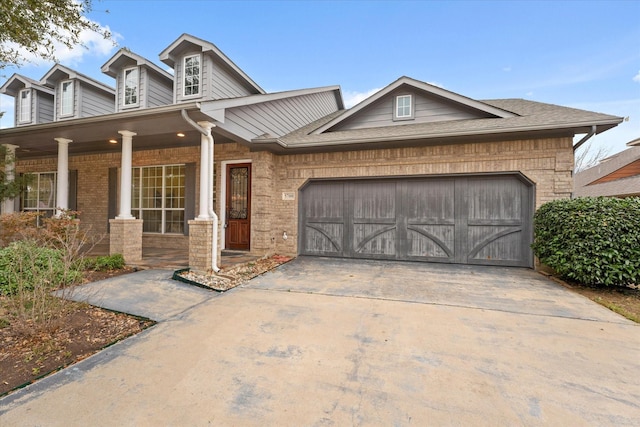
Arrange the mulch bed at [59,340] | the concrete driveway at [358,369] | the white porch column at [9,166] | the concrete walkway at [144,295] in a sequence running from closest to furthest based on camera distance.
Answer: the concrete driveway at [358,369] < the mulch bed at [59,340] < the concrete walkway at [144,295] < the white porch column at [9,166]

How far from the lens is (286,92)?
8.30m

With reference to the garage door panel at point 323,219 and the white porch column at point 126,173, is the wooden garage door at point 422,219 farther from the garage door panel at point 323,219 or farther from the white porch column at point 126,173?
the white porch column at point 126,173

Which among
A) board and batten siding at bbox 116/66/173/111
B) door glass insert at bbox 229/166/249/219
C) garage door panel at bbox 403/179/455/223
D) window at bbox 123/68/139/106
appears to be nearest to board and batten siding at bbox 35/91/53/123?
board and batten siding at bbox 116/66/173/111

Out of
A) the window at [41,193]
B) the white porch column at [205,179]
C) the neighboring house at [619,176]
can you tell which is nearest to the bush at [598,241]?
the white porch column at [205,179]

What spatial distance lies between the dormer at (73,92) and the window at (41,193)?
7.74ft

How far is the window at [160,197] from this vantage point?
862 centimetres

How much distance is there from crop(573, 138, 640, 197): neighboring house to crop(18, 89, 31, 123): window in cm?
2214

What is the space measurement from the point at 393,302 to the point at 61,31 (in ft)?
24.7

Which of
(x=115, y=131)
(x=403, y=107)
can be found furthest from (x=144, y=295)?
(x=403, y=107)

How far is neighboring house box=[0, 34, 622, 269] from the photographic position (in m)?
6.07

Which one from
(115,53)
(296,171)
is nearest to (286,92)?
(296,171)

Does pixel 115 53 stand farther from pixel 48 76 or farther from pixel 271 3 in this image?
pixel 271 3

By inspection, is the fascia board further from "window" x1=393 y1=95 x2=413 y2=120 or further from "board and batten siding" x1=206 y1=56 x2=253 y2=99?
"board and batten siding" x1=206 y1=56 x2=253 y2=99

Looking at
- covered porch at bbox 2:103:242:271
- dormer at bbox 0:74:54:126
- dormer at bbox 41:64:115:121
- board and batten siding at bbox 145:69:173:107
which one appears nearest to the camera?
covered porch at bbox 2:103:242:271
